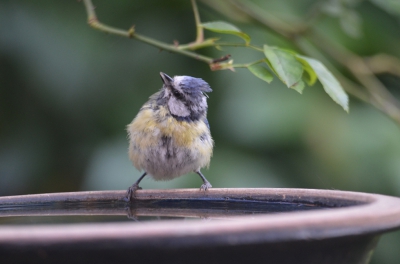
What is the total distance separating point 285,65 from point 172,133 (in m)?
1.07

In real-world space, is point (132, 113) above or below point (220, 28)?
below

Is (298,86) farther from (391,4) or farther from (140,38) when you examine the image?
(391,4)

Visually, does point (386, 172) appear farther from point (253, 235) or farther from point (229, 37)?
point (253, 235)

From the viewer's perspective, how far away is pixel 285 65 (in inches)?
59.9

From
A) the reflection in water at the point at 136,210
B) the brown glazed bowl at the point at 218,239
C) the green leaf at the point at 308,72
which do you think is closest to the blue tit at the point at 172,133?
the reflection in water at the point at 136,210

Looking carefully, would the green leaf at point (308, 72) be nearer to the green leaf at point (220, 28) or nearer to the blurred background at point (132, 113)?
the green leaf at point (220, 28)

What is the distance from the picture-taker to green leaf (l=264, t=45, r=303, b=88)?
148 centimetres

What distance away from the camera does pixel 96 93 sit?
11.0ft

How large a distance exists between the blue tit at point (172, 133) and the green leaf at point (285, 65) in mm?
1034

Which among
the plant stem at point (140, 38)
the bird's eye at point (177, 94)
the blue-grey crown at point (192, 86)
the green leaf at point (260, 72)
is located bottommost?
the bird's eye at point (177, 94)

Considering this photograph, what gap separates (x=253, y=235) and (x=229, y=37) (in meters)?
2.80

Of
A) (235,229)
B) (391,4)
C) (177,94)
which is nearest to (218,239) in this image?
(235,229)

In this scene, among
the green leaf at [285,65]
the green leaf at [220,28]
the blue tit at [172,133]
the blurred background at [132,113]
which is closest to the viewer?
the green leaf at [285,65]

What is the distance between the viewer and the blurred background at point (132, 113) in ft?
10.5
